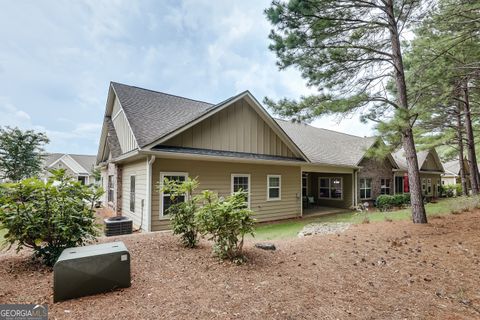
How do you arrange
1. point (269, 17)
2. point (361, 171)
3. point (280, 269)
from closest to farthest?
point (280, 269), point (269, 17), point (361, 171)

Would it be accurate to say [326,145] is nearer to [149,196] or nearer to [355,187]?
[355,187]

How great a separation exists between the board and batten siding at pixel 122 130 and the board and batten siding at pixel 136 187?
781 mm

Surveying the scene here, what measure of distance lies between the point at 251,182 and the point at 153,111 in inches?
216

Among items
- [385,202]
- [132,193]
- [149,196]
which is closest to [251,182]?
[149,196]

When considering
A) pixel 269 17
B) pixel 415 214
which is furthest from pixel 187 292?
pixel 415 214

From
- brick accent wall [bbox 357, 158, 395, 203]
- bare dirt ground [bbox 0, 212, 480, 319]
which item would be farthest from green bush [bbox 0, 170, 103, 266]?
brick accent wall [bbox 357, 158, 395, 203]

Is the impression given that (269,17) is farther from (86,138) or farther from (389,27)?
(86,138)

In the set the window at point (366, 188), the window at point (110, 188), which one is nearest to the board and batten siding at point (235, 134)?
the window at point (110, 188)

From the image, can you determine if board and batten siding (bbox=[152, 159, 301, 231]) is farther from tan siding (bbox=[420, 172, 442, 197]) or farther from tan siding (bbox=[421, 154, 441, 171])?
tan siding (bbox=[420, 172, 442, 197])

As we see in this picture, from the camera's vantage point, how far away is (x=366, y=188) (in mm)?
16656

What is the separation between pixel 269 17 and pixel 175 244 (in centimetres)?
624

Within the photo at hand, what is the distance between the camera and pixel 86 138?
31.7 m

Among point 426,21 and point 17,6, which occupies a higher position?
point 17,6

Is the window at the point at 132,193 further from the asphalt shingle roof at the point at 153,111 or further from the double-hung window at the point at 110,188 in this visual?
the double-hung window at the point at 110,188
